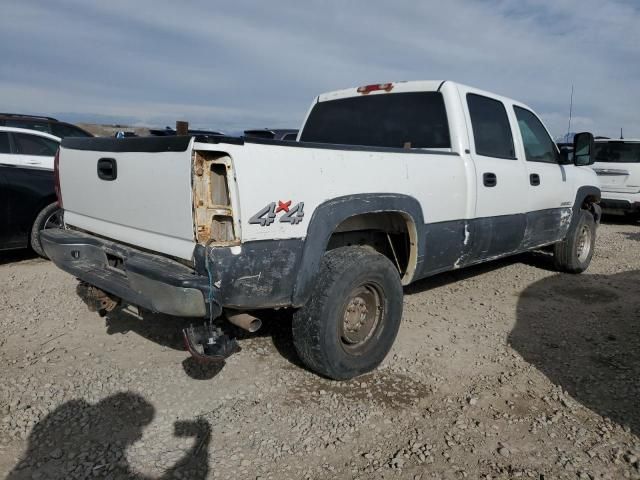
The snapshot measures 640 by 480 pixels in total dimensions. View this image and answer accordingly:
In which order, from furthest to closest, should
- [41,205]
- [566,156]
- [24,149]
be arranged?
[24,149] < [41,205] < [566,156]

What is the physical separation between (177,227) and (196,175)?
0.33m

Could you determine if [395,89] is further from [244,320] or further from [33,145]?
[33,145]

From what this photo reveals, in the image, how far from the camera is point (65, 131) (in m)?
9.78

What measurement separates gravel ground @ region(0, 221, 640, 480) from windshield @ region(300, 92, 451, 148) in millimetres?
1601

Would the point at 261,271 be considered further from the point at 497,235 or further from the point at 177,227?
the point at 497,235

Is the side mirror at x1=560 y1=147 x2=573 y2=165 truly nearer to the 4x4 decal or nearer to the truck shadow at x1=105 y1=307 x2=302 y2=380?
the truck shadow at x1=105 y1=307 x2=302 y2=380

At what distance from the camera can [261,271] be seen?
2625 mm

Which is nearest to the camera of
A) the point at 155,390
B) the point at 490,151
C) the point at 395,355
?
the point at 155,390

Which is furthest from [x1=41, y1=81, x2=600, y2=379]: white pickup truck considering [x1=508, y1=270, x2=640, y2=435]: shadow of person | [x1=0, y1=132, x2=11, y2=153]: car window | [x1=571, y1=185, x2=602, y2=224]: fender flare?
[x1=0, y1=132, x2=11, y2=153]: car window

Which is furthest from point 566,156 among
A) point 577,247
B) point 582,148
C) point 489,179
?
point 489,179

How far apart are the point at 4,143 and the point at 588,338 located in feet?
22.4

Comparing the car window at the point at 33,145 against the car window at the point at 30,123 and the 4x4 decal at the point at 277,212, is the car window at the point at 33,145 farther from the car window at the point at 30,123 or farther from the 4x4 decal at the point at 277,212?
the 4x4 decal at the point at 277,212

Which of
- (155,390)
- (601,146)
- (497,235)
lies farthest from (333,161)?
(601,146)

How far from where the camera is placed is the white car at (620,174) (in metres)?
10.1
